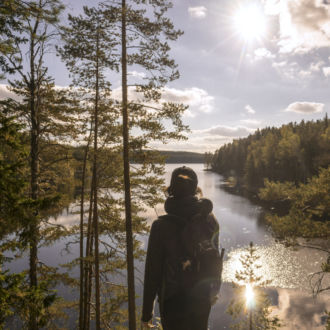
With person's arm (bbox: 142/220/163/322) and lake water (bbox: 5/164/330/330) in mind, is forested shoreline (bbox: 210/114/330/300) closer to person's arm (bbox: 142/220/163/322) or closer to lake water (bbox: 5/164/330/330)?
lake water (bbox: 5/164/330/330)

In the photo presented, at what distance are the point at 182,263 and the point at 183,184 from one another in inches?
28.0

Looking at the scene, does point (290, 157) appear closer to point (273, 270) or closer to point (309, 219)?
point (273, 270)

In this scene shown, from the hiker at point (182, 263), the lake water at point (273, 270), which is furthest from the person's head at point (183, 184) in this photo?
the lake water at point (273, 270)

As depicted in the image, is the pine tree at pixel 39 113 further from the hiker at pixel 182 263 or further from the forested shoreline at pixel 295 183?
the forested shoreline at pixel 295 183

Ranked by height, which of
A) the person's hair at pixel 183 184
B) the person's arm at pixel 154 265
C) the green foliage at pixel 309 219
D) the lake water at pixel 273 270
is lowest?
the lake water at pixel 273 270

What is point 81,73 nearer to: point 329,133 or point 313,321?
point 313,321

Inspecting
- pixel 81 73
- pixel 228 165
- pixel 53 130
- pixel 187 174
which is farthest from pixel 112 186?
pixel 228 165

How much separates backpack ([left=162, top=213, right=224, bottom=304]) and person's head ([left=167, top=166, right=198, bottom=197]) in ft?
0.74

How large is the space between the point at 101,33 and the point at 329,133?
171ft

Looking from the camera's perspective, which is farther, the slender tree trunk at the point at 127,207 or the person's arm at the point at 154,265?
the slender tree trunk at the point at 127,207

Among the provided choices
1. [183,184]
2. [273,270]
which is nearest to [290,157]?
[273,270]

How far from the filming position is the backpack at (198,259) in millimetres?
2270

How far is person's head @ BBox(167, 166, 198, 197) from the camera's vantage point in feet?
7.77

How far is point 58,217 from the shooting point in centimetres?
4309
